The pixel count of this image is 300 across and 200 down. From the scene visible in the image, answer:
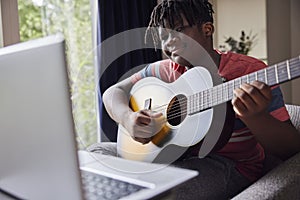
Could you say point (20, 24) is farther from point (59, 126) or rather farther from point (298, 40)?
point (298, 40)

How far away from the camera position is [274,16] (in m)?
2.95

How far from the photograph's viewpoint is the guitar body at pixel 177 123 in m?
1.20

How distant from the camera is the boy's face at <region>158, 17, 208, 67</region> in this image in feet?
4.31

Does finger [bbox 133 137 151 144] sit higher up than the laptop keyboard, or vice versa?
the laptop keyboard

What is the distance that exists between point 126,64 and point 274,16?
1293mm

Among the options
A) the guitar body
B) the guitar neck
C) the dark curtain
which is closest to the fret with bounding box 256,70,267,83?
the guitar neck

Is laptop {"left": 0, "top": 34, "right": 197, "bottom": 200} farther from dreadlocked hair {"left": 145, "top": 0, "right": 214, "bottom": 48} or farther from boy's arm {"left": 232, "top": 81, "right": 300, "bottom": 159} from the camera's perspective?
dreadlocked hair {"left": 145, "top": 0, "right": 214, "bottom": 48}

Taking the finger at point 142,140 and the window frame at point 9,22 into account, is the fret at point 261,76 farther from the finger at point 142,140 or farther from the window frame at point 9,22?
the window frame at point 9,22

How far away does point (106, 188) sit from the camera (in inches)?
30.7

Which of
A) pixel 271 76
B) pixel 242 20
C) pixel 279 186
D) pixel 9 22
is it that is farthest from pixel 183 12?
pixel 242 20

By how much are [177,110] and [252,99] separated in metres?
0.33

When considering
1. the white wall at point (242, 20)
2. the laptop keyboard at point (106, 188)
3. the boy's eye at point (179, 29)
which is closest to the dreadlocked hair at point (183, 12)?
the boy's eye at point (179, 29)

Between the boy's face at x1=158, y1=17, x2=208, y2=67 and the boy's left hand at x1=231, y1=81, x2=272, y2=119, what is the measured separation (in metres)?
0.29

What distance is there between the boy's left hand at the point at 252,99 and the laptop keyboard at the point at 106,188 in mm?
428
